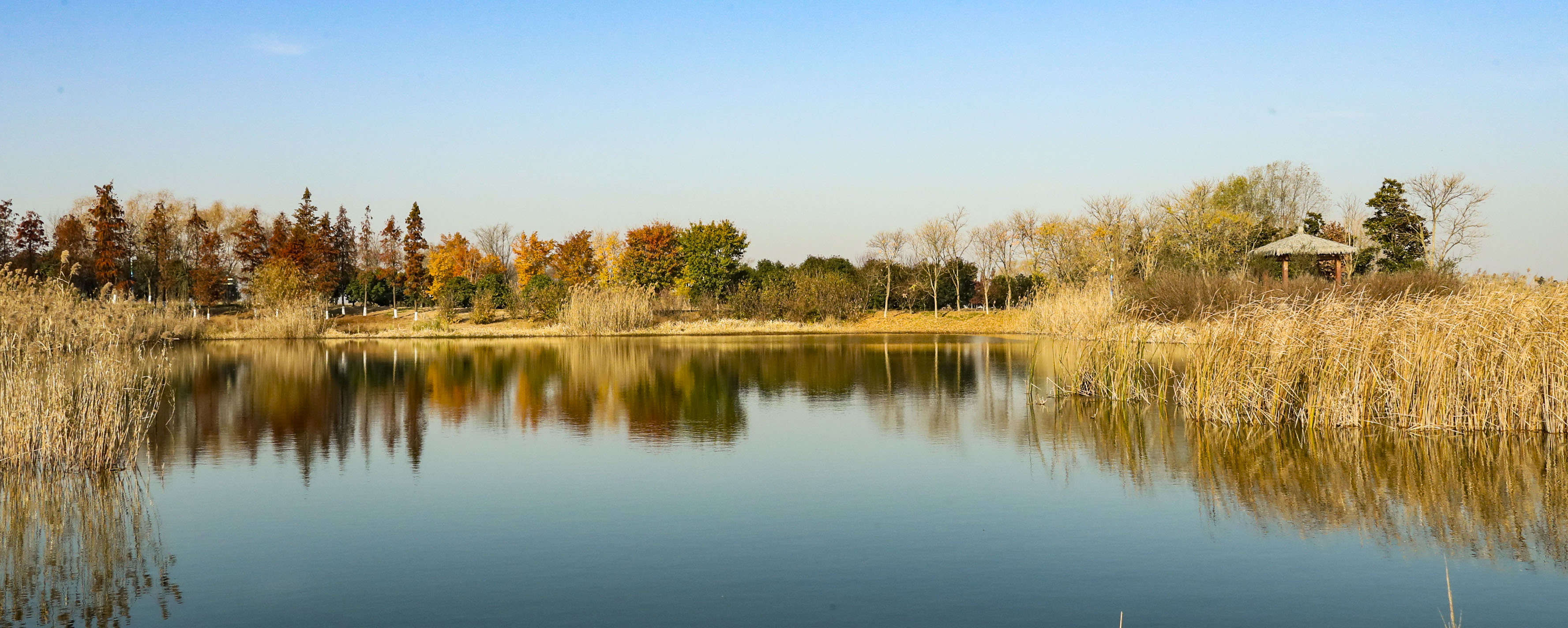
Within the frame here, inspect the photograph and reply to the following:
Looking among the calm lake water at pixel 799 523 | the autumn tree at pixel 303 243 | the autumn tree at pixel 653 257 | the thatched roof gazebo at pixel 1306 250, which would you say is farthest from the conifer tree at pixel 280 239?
the thatched roof gazebo at pixel 1306 250

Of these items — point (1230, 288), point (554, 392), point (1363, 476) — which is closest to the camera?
point (1363, 476)

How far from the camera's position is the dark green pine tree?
41.9m

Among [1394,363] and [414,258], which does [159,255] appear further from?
[1394,363]

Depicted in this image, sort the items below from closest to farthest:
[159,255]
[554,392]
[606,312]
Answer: [554,392] → [606,312] → [159,255]

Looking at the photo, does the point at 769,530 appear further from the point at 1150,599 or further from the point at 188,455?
the point at 188,455

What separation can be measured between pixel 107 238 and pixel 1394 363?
47.1 metres

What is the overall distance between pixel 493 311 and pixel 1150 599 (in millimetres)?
38429

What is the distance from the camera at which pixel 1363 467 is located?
936 cm

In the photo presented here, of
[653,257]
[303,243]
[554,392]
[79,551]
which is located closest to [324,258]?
[303,243]

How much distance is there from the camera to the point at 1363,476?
29.6 ft

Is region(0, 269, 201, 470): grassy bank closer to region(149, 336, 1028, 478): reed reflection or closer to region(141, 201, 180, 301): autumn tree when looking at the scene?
region(149, 336, 1028, 478): reed reflection

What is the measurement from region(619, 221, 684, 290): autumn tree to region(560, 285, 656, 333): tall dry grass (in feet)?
21.2

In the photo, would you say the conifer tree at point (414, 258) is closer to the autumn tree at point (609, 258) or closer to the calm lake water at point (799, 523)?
the autumn tree at point (609, 258)

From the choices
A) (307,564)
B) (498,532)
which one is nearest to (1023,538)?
(498,532)
